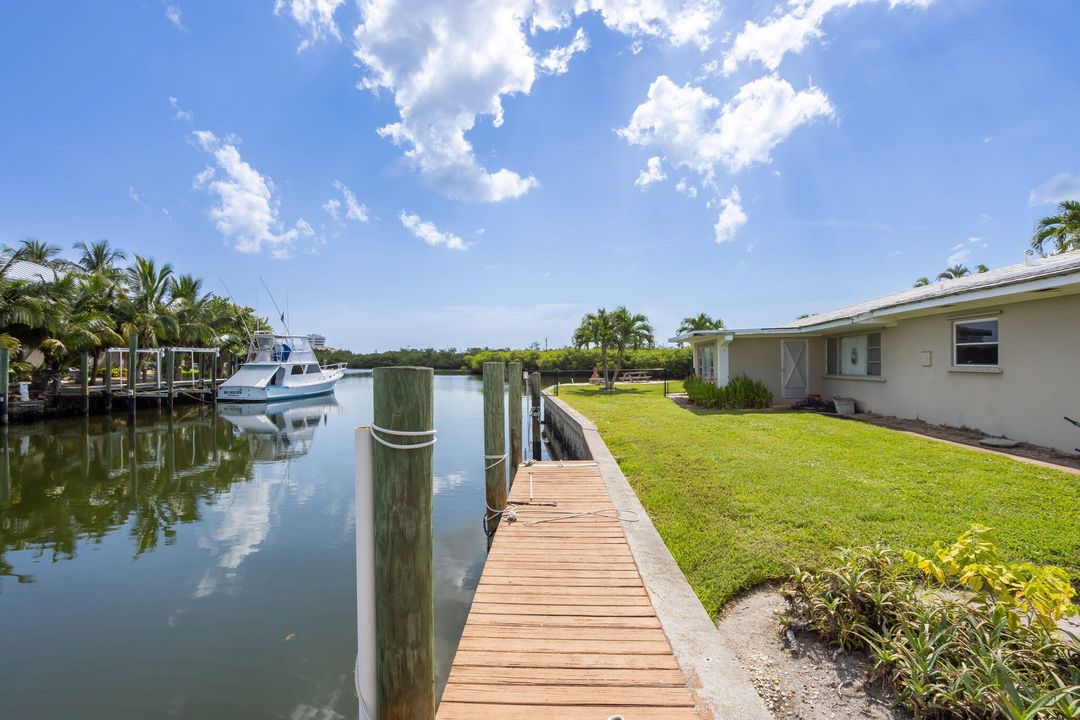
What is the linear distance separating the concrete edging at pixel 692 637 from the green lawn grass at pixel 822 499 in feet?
1.11

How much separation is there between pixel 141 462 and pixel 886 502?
16.2 m

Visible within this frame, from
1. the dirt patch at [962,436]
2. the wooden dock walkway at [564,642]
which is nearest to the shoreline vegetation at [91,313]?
the wooden dock walkway at [564,642]

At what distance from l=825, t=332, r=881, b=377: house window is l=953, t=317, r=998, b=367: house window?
9.95 feet

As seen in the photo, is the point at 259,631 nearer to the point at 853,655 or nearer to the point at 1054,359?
the point at 853,655

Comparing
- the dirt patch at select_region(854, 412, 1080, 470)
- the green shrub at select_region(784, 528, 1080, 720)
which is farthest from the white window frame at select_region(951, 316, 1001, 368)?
the green shrub at select_region(784, 528, 1080, 720)

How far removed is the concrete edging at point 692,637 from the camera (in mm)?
2490

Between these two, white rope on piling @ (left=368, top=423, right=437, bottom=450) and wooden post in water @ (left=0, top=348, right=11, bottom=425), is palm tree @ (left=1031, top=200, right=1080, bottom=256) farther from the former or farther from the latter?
wooden post in water @ (left=0, top=348, right=11, bottom=425)

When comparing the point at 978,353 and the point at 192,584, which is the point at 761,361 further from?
the point at 192,584

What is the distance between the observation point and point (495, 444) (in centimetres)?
662

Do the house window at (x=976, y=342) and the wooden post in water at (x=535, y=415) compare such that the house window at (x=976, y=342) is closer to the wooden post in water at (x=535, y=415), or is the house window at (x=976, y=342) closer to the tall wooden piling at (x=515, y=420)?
the tall wooden piling at (x=515, y=420)

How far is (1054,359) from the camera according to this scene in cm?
795

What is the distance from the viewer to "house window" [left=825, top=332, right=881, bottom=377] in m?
13.2

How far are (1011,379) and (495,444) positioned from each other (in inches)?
357

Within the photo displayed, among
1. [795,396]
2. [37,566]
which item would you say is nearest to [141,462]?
[37,566]
